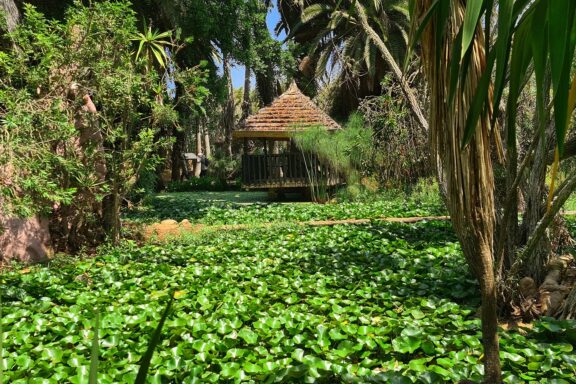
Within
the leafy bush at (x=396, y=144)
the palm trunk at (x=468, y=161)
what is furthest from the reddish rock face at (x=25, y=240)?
the leafy bush at (x=396, y=144)

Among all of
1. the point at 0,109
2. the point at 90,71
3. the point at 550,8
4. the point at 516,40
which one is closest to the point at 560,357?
the point at 516,40

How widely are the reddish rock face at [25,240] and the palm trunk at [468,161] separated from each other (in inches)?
216

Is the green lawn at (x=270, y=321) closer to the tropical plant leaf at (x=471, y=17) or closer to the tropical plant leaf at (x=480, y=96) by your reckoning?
the tropical plant leaf at (x=480, y=96)

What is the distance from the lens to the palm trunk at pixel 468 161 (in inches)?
85.0

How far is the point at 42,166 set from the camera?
220 inches

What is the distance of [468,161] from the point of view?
2186 mm

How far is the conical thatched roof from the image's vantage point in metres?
14.7

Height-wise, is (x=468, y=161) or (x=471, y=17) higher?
(x=471, y=17)

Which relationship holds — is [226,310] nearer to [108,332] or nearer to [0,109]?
[108,332]

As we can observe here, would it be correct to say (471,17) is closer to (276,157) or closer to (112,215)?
(112,215)

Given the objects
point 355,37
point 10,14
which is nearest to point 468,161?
point 10,14

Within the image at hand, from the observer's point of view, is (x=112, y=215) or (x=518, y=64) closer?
(x=518, y=64)

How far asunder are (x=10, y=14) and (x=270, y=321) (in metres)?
5.84

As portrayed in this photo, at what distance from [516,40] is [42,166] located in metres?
5.44
